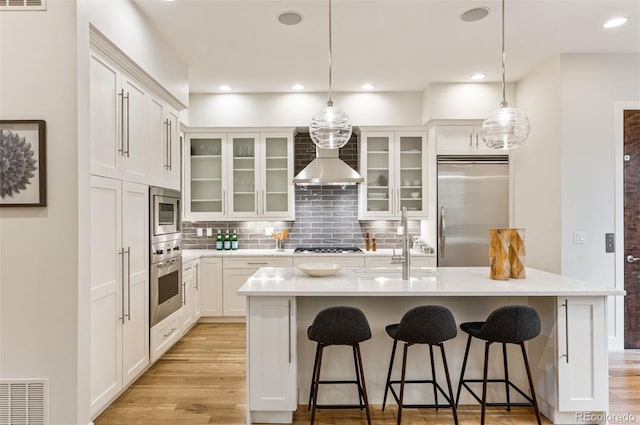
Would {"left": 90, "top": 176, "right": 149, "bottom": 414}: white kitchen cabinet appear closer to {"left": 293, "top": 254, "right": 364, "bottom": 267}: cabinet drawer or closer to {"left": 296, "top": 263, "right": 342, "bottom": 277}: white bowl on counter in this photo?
{"left": 296, "top": 263, "right": 342, "bottom": 277}: white bowl on counter

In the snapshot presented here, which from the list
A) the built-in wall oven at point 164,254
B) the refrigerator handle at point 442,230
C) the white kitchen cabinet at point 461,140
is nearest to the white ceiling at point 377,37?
the white kitchen cabinet at point 461,140

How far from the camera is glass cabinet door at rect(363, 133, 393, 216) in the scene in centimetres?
499

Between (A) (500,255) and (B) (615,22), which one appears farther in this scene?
(B) (615,22)

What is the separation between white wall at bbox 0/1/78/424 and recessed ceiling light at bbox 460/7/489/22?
2704 millimetres

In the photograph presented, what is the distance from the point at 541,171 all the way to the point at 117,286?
4.11m

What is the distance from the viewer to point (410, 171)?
498 cm

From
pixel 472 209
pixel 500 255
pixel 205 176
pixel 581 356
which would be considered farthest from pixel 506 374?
pixel 205 176

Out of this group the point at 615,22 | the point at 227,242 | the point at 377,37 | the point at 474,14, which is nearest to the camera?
the point at 474,14

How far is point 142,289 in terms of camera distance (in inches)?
119

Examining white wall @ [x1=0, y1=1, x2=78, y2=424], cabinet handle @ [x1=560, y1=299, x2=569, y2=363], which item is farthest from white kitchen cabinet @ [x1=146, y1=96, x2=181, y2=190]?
cabinet handle @ [x1=560, y1=299, x2=569, y2=363]

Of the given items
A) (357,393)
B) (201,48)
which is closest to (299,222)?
(201,48)

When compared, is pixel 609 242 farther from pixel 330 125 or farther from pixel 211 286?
pixel 211 286

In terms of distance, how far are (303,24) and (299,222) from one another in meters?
2.83

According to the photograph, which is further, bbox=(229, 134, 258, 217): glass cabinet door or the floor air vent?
bbox=(229, 134, 258, 217): glass cabinet door
